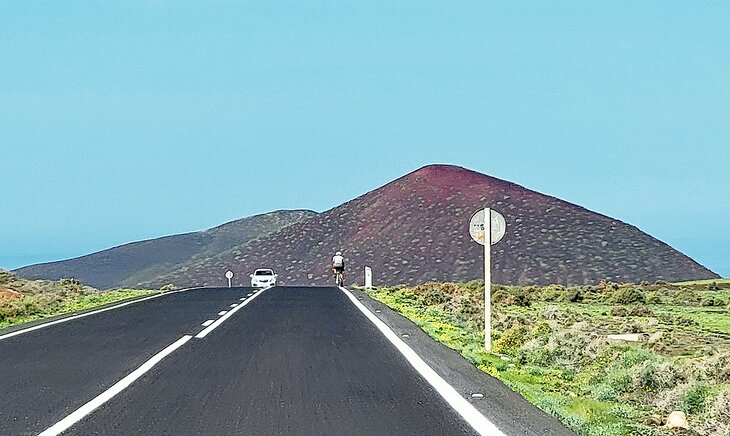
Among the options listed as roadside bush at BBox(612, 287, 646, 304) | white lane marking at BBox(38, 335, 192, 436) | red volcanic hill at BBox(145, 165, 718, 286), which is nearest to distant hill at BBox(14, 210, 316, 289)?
red volcanic hill at BBox(145, 165, 718, 286)

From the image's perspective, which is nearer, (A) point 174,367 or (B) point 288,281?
(A) point 174,367

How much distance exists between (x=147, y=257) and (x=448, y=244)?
6208 cm

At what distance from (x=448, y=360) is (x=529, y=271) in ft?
237

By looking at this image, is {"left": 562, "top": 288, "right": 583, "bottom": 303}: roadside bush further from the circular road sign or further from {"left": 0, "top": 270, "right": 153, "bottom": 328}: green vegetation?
the circular road sign

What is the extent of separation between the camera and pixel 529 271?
86.4 m

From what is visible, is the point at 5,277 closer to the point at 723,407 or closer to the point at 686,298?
the point at 686,298

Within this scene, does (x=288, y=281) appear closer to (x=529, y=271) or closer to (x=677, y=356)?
(x=529, y=271)

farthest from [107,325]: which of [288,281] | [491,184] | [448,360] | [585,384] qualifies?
[491,184]

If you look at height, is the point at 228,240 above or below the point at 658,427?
above

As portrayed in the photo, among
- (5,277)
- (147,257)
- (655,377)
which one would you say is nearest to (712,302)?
(655,377)

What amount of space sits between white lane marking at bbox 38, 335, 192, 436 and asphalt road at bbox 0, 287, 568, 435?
0.10 metres

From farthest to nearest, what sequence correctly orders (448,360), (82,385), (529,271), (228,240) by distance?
(228,240), (529,271), (448,360), (82,385)

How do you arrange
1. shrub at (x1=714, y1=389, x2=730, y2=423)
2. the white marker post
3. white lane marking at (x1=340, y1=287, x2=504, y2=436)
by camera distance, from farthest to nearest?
the white marker post, shrub at (x1=714, y1=389, x2=730, y2=423), white lane marking at (x1=340, y1=287, x2=504, y2=436)

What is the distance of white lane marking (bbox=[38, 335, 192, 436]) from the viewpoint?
382 inches
